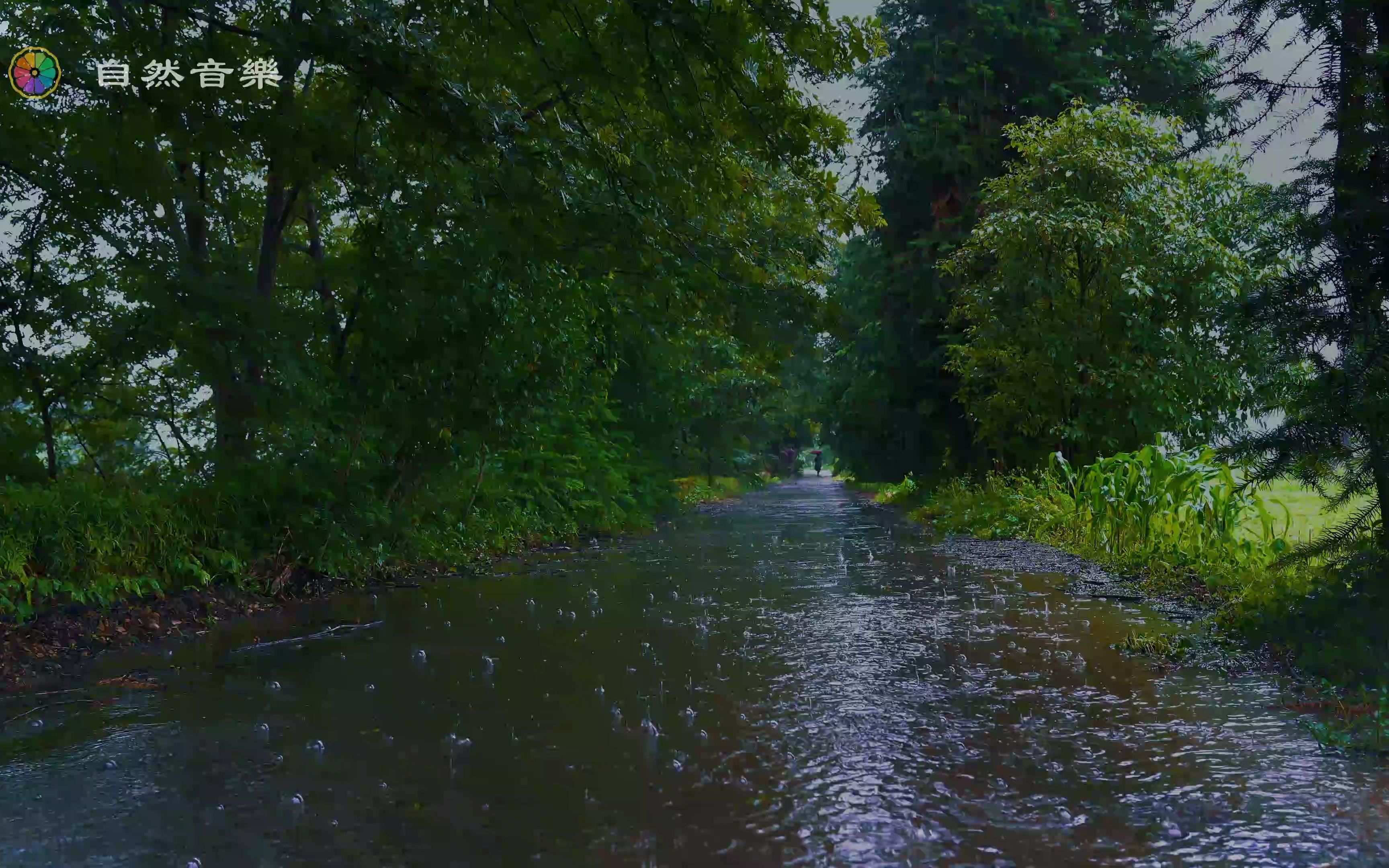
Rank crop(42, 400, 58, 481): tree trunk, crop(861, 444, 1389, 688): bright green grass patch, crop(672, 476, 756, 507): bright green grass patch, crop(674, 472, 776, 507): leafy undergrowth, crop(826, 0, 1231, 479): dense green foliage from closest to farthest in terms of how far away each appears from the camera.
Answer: crop(861, 444, 1389, 688): bright green grass patch
crop(42, 400, 58, 481): tree trunk
crop(826, 0, 1231, 479): dense green foliage
crop(672, 476, 756, 507): bright green grass patch
crop(674, 472, 776, 507): leafy undergrowth

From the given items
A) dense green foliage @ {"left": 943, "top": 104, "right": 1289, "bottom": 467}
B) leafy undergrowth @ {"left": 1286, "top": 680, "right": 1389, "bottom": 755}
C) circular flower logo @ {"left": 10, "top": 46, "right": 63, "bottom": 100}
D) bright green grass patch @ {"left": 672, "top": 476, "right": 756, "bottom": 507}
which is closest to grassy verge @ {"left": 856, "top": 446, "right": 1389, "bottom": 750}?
leafy undergrowth @ {"left": 1286, "top": 680, "right": 1389, "bottom": 755}

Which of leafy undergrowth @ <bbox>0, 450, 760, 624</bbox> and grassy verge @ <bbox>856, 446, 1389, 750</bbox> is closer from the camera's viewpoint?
grassy verge @ <bbox>856, 446, 1389, 750</bbox>

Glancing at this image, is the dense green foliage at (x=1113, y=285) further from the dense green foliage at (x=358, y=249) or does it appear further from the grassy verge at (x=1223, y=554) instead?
the dense green foliage at (x=358, y=249)

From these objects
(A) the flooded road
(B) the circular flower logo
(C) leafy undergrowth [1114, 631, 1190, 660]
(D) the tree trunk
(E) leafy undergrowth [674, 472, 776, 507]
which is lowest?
(E) leafy undergrowth [674, 472, 776, 507]

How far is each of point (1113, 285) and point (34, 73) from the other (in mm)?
13575

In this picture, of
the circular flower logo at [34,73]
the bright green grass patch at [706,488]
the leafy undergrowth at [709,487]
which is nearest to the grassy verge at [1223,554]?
the circular flower logo at [34,73]

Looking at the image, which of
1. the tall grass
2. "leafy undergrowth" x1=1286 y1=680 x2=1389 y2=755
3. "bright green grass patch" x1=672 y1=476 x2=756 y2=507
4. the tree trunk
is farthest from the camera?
"bright green grass patch" x1=672 y1=476 x2=756 y2=507

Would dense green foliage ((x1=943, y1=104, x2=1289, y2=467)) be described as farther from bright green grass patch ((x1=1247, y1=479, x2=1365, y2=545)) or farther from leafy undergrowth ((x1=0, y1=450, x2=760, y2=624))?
leafy undergrowth ((x1=0, y1=450, x2=760, y2=624))

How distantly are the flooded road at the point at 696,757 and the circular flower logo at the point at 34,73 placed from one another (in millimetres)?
4755

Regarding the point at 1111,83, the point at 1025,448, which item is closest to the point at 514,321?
the point at 1025,448

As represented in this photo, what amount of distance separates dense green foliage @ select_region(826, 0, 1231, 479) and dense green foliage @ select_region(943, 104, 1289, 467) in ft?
9.73

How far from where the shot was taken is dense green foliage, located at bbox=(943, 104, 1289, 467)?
48.1ft

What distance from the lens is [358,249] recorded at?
1045cm

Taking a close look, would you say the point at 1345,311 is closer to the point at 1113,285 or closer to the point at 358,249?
the point at 358,249
